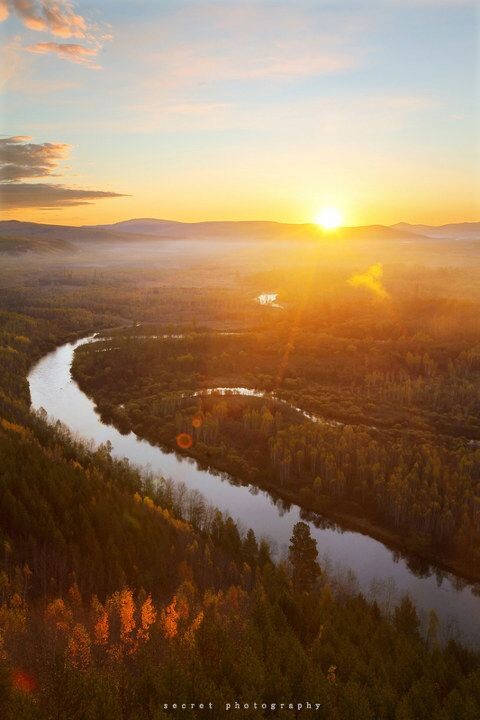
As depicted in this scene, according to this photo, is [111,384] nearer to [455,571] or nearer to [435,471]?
[435,471]

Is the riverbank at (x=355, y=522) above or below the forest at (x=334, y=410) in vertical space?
below

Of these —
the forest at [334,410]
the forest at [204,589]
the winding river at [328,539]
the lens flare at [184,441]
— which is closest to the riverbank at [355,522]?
the forest at [334,410]

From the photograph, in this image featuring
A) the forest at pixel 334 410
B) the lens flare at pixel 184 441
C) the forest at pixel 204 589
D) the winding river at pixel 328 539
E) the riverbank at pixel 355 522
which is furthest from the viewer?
the lens flare at pixel 184 441

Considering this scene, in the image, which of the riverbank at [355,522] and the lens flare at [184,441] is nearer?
the riverbank at [355,522]

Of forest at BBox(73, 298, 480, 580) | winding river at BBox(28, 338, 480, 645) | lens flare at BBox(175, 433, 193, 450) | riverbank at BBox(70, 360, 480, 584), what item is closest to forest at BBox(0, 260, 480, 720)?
forest at BBox(73, 298, 480, 580)

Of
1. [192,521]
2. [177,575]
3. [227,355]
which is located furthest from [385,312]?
[177,575]

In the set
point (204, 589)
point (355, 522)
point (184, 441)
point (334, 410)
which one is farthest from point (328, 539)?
point (334, 410)

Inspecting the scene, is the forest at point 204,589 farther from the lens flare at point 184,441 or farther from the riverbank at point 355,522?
the riverbank at point 355,522
